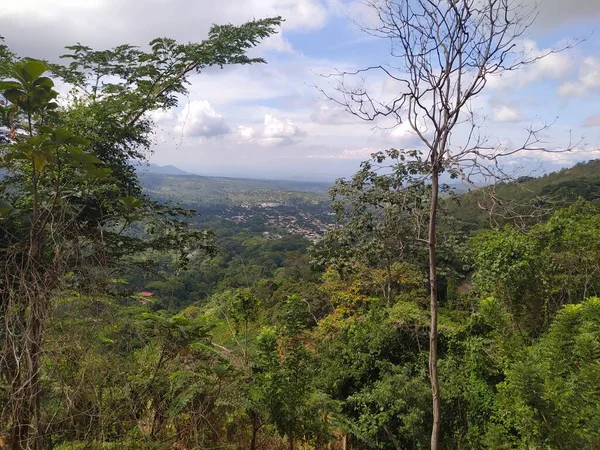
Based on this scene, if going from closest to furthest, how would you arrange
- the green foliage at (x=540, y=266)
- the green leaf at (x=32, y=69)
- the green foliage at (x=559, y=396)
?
the green leaf at (x=32, y=69), the green foliage at (x=559, y=396), the green foliage at (x=540, y=266)

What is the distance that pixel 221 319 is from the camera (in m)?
4.95

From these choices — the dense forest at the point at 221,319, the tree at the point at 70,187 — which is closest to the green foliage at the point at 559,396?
the dense forest at the point at 221,319

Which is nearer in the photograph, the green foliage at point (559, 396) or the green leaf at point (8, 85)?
the green leaf at point (8, 85)

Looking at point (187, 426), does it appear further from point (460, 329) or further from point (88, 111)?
point (460, 329)

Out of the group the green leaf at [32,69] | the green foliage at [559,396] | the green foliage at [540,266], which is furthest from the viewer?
the green foliage at [540,266]

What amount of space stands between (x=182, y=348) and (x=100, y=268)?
3.72 ft

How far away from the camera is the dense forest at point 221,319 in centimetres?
205

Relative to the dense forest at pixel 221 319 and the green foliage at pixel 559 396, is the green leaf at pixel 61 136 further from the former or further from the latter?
the green foliage at pixel 559 396

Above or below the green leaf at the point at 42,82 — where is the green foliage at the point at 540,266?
below

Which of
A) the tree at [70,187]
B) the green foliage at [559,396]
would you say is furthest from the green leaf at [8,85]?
the green foliage at [559,396]

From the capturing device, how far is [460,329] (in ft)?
21.8

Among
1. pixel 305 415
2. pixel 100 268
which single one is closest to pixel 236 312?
pixel 305 415

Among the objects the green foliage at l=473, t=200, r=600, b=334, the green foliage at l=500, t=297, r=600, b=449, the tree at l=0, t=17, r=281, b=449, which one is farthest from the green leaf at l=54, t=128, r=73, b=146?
the green foliage at l=473, t=200, r=600, b=334

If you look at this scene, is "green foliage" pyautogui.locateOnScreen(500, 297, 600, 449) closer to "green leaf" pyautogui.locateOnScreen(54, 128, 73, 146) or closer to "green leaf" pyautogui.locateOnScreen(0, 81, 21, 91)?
"green leaf" pyautogui.locateOnScreen(54, 128, 73, 146)
